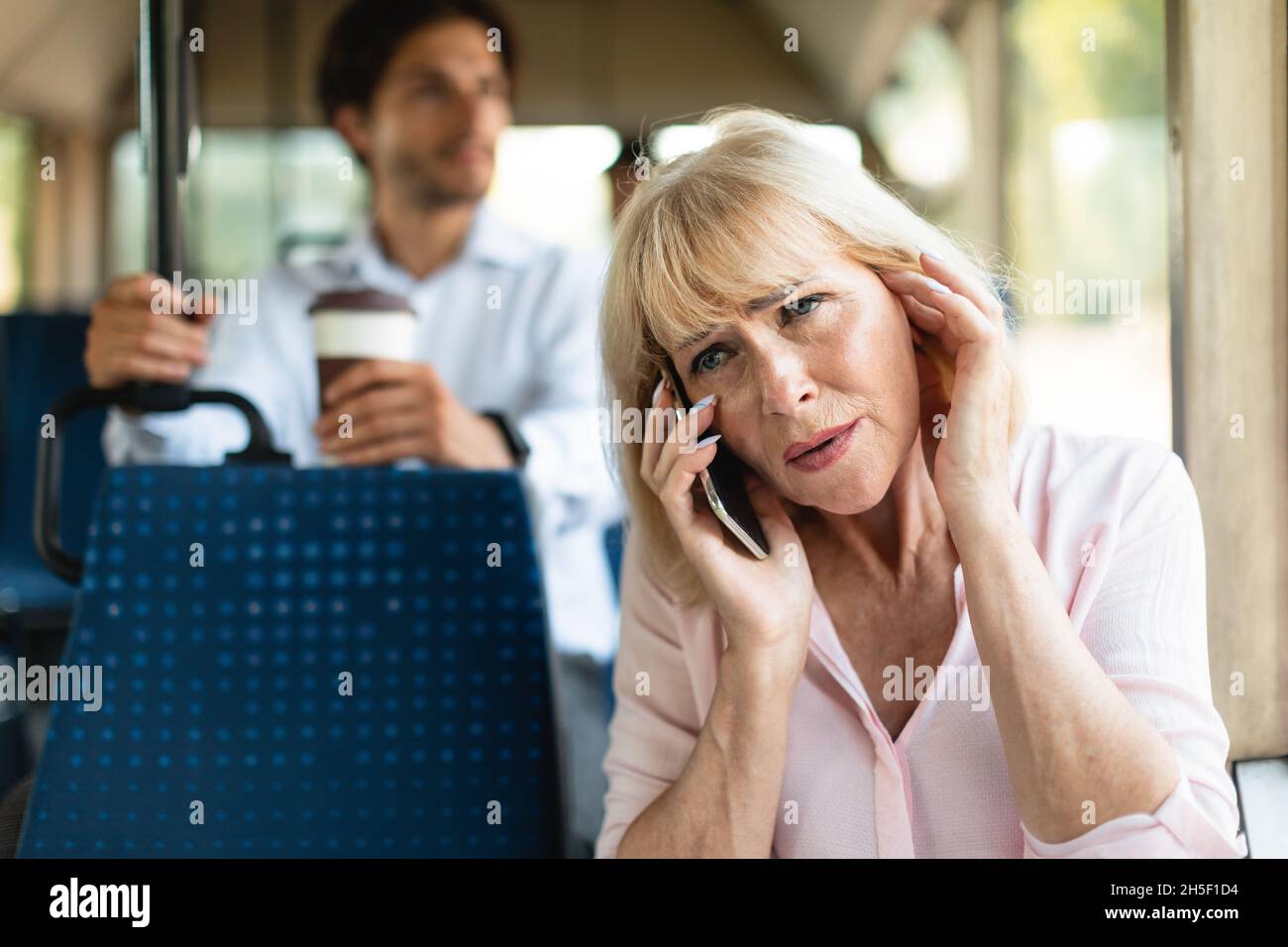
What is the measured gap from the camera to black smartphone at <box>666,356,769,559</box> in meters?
0.87

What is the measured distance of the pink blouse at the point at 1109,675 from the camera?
Answer: 774 millimetres

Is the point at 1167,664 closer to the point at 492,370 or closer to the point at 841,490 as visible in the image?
the point at 841,490

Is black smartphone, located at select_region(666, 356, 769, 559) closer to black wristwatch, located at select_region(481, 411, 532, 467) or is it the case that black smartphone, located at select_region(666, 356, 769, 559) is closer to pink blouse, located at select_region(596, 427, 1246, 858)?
pink blouse, located at select_region(596, 427, 1246, 858)

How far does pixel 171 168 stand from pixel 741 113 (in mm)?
533

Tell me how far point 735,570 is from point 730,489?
2.4 inches

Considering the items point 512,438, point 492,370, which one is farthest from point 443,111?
point 512,438

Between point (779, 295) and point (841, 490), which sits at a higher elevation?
point (779, 295)

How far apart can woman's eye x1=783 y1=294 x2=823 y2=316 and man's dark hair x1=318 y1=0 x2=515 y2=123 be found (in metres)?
1.19

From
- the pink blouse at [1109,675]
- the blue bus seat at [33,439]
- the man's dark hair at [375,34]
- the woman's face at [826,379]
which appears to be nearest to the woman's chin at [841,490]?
the woman's face at [826,379]

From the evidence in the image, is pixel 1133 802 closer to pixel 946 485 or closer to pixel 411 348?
pixel 946 485

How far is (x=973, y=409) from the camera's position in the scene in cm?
79

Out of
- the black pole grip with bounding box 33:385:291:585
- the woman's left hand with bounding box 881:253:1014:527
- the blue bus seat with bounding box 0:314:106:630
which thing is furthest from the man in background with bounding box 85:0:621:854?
the blue bus seat with bounding box 0:314:106:630

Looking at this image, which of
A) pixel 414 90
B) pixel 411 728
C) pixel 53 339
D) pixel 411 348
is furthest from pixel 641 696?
pixel 53 339

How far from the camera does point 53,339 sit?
269cm
